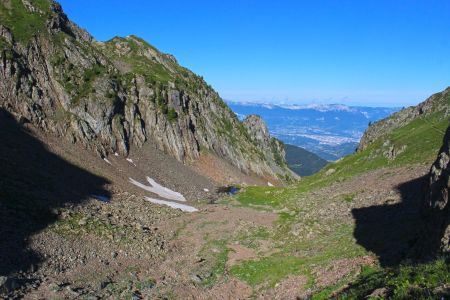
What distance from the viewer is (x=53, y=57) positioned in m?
95.5

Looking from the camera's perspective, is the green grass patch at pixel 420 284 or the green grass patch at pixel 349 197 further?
the green grass patch at pixel 349 197

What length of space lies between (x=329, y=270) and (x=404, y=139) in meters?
60.4

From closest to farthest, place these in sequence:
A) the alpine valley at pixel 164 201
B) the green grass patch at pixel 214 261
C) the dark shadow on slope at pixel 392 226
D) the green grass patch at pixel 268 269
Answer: the alpine valley at pixel 164 201, the dark shadow on slope at pixel 392 226, the green grass patch at pixel 268 269, the green grass patch at pixel 214 261

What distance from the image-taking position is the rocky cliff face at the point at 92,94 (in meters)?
84.6

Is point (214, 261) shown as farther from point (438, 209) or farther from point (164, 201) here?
point (164, 201)

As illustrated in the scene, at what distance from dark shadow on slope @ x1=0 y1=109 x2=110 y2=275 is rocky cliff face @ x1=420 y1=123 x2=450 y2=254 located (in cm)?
3232

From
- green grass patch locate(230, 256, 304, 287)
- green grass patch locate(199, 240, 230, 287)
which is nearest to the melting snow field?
green grass patch locate(199, 240, 230, 287)

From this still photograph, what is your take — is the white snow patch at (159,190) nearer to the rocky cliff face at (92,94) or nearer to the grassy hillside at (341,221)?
the rocky cliff face at (92,94)

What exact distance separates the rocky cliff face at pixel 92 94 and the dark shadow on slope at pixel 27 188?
476 inches

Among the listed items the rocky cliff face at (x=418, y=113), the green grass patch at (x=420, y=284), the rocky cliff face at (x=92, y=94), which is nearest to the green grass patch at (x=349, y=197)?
the rocky cliff face at (x=418, y=113)

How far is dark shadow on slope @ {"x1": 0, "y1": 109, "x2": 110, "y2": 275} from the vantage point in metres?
37.3

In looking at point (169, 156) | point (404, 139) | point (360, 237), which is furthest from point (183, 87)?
point (360, 237)

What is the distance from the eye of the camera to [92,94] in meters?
96.8

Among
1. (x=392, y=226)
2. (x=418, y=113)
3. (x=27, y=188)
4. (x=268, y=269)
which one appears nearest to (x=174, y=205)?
(x=27, y=188)
